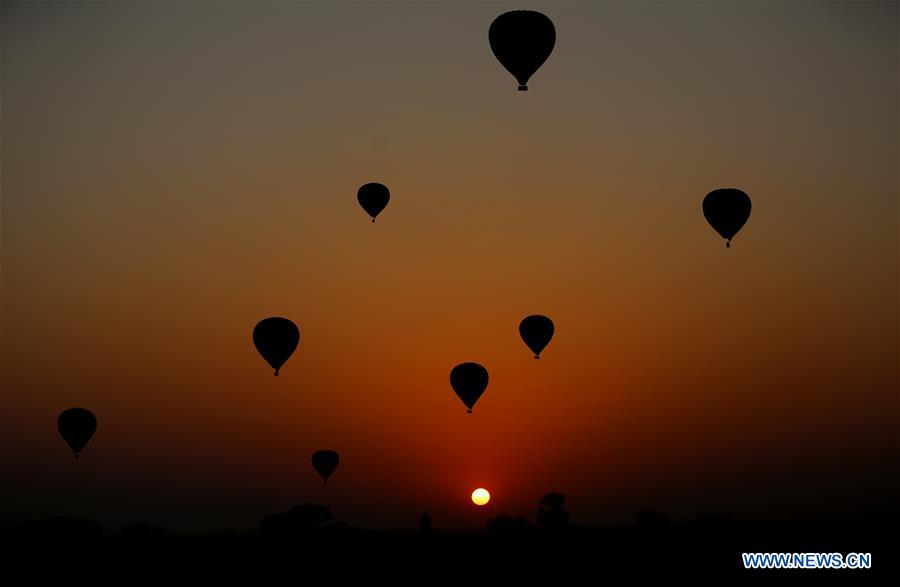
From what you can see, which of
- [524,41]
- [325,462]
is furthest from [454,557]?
[325,462]

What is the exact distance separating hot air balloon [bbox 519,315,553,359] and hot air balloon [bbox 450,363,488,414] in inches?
70.2

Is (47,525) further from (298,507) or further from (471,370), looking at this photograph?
(471,370)

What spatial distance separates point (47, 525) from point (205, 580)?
2280cm

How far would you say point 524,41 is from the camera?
862 inches

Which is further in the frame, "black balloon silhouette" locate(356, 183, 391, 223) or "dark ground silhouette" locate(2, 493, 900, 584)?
"black balloon silhouette" locate(356, 183, 391, 223)

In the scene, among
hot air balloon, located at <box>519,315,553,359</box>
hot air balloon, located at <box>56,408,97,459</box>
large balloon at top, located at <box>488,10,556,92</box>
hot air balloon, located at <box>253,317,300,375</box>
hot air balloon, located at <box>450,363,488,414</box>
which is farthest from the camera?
hot air balloon, located at <box>56,408,97,459</box>

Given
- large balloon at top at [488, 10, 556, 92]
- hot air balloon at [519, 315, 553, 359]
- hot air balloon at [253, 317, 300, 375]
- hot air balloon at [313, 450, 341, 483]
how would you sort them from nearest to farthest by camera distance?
large balloon at top at [488, 10, 556, 92] → hot air balloon at [253, 317, 300, 375] → hot air balloon at [519, 315, 553, 359] → hot air balloon at [313, 450, 341, 483]

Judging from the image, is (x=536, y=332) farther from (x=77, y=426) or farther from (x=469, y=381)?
(x=77, y=426)

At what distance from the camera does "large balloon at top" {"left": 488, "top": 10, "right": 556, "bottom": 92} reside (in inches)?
861

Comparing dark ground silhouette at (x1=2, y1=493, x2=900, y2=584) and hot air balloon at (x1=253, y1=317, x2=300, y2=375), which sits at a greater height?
hot air balloon at (x1=253, y1=317, x2=300, y2=375)

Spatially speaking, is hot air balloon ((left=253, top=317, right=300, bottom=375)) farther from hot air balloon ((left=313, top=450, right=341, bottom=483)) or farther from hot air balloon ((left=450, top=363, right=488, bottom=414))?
hot air balloon ((left=313, top=450, right=341, bottom=483))

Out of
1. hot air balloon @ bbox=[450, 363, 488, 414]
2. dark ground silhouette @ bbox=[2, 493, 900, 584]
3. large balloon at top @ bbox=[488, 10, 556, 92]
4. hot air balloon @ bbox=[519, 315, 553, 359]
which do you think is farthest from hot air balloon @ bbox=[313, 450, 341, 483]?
large balloon at top @ bbox=[488, 10, 556, 92]

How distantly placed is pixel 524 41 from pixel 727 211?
688 cm

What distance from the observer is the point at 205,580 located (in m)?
16.5
